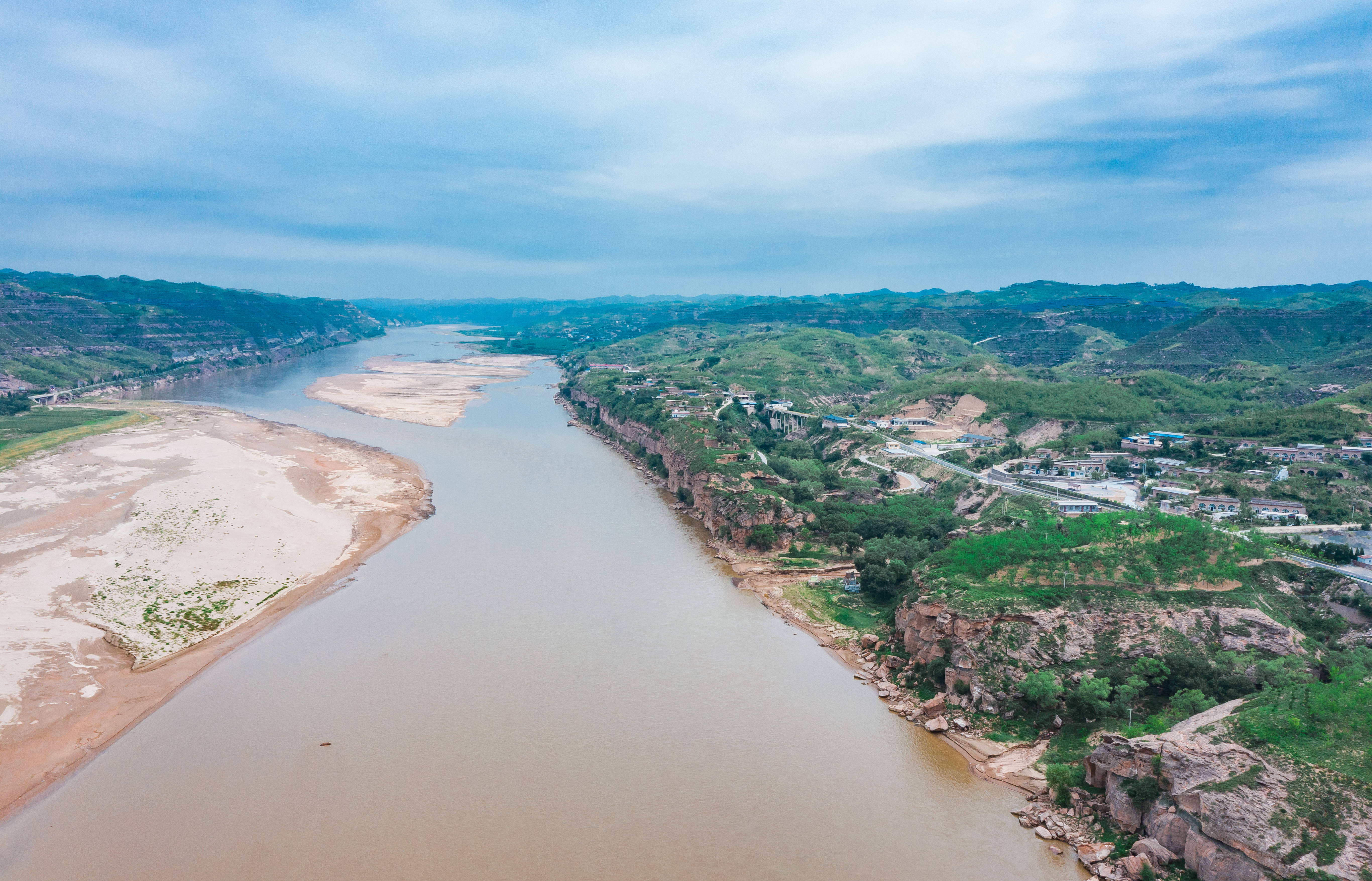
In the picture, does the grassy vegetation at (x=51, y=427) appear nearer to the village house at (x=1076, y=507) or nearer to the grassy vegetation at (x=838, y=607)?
the grassy vegetation at (x=838, y=607)

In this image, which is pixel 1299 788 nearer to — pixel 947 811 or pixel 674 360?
pixel 947 811

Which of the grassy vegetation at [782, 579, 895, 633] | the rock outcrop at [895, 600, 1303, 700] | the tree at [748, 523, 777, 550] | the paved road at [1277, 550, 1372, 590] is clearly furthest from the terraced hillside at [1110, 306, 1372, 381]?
the rock outcrop at [895, 600, 1303, 700]

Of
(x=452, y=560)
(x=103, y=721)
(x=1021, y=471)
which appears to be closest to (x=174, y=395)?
(x=452, y=560)

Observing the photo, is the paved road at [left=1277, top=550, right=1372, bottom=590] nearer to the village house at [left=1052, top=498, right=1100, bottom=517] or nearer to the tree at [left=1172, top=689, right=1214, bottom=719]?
the village house at [left=1052, top=498, right=1100, bottom=517]

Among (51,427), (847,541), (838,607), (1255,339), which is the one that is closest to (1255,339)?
(1255,339)

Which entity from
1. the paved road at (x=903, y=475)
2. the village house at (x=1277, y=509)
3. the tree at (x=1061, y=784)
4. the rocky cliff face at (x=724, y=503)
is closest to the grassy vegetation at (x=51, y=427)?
the rocky cliff face at (x=724, y=503)

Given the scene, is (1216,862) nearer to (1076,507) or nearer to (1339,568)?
(1339,568)

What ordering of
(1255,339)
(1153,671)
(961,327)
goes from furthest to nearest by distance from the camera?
(961,327) < (1255,339) < (1153,671)
